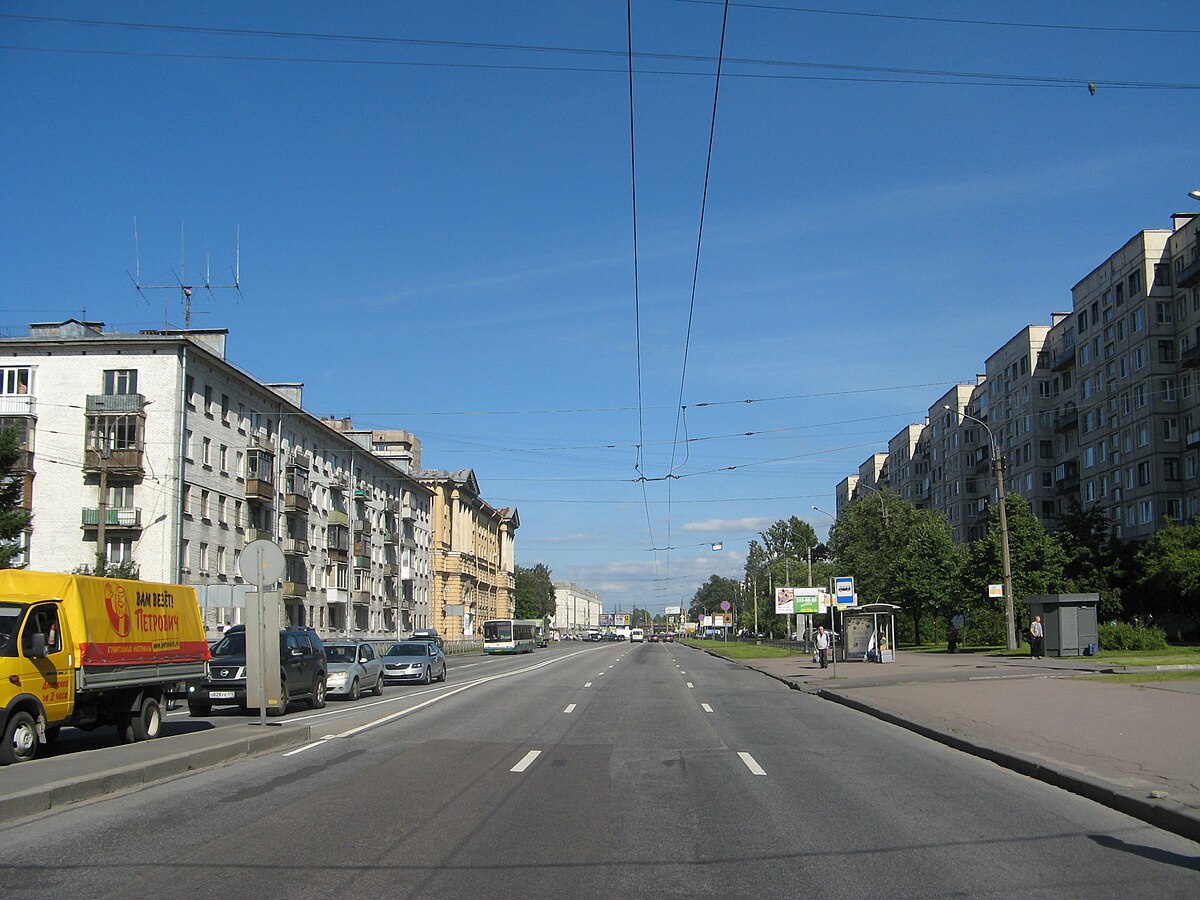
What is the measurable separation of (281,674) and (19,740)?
8.80 metres

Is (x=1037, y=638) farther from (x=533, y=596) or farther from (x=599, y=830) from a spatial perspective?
(x=533, y=596)

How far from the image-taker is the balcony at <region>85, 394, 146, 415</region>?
1847 inches

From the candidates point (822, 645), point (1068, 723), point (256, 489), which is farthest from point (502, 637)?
point (1068, 723)

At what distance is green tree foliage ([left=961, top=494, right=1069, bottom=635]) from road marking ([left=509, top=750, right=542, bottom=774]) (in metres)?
42.2

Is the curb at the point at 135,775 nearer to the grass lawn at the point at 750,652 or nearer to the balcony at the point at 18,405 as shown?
the balcony at the point at 18,405

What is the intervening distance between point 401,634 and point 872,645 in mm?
49090

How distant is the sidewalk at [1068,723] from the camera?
1048cm

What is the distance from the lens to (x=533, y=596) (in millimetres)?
→ 159125

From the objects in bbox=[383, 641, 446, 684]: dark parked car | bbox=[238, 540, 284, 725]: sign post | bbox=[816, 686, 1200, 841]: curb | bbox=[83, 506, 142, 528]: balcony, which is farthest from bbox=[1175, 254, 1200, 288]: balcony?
bbox=[238, 540, 284, 725]: sign post

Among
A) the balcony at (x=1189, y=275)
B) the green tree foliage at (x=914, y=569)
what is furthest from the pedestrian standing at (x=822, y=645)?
the balcony at (x=1189, y=275)

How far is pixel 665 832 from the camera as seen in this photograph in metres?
8.99

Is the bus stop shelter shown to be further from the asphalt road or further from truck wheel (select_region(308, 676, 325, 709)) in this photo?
the asphalt road

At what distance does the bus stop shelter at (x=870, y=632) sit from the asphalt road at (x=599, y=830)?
27.6m

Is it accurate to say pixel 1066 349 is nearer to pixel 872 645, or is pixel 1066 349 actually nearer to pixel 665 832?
pixel 872 645
